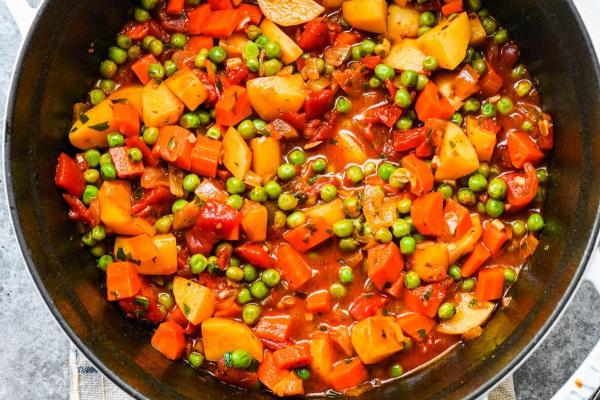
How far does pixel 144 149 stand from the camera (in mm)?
4945

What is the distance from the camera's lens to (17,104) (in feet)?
14.5

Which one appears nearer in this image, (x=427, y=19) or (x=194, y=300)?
(x=194, y=300)

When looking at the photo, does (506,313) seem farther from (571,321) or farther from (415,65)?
(415,65)

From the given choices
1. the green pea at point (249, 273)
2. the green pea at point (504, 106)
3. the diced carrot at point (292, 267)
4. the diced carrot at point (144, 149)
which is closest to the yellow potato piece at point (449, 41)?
the green pea at point (504, 106)

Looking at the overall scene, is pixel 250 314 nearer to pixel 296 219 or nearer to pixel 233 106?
pixel 296 219

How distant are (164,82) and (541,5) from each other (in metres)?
2.38

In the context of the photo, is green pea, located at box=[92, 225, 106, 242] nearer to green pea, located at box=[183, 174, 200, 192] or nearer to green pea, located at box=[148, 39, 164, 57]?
green pea, located at box=[183, 174, 200, 192]

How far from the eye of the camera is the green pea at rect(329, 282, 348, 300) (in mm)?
4855

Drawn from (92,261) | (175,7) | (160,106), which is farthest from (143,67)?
(92,261)

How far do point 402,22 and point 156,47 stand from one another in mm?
1612

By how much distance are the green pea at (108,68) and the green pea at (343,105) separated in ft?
4.88

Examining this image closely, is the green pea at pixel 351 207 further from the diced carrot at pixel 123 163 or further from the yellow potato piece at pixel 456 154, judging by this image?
the diced carrot at pixel 123 163

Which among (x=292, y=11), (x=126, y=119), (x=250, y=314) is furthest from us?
(x=292, y=11)

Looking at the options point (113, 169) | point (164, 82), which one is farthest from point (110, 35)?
point (113, 169)
